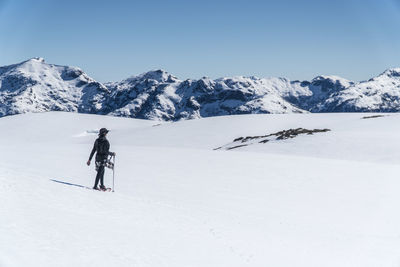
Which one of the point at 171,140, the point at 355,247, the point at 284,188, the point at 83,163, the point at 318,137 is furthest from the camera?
the point at 171,140

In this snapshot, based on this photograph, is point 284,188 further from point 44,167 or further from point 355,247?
point 44,167

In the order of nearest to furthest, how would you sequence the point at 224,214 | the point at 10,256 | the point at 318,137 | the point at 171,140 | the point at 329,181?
the point at 10,256 → the point at 224,214 → the point at 329,181 → the point at 318,137 → the point at 171,140

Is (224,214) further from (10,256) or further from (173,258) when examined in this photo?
(10,256)

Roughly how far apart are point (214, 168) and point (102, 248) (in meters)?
16.1

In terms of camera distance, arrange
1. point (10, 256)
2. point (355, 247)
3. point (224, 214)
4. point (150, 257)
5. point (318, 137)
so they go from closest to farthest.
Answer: point (10, 256), point (150, 257), point (355, 247), point (224, 214), point (318, 137)

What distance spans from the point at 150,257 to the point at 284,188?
11.4 meters

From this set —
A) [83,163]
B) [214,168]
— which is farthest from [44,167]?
[214,168]

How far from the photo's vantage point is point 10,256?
6223 mm

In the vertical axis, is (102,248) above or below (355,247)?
above

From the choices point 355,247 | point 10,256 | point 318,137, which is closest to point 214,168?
point 355,247

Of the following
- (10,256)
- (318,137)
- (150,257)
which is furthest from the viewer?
(318,137)

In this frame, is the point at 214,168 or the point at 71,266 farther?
the point at 214,168

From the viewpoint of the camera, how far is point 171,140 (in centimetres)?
5747

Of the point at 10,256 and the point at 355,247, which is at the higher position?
the point at 10,256
